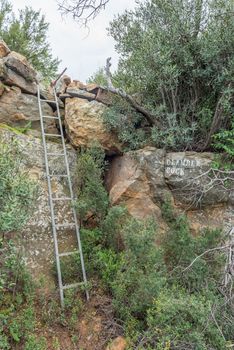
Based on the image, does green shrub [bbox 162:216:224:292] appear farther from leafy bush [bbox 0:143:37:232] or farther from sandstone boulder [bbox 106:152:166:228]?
leafy bush [bbox 0:143:37:232]

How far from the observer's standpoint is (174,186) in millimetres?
4578

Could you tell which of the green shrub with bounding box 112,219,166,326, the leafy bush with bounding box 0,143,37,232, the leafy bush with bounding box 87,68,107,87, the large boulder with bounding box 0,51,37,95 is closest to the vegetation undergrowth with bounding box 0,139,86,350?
the leafy bush with bounding box 0,143,37,232

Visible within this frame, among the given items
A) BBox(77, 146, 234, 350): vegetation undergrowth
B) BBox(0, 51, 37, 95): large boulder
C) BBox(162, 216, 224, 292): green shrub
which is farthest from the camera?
BBox(0, 51, 37, 95): large boulder

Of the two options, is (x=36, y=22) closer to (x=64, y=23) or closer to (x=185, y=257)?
(x=64, y=23)

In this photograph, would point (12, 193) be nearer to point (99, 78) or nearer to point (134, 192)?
point (134, 192)

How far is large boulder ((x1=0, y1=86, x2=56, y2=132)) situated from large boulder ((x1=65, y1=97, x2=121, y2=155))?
1.88ft

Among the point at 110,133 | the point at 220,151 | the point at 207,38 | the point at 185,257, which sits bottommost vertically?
the point at 185,257

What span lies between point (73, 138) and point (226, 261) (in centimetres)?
297

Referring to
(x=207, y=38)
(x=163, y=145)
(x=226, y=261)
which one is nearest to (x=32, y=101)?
(x=163, y=145)

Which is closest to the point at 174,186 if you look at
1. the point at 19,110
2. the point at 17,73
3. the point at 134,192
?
the point at 134,192

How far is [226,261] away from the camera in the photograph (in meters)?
3.76

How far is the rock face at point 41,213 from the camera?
3941 mm

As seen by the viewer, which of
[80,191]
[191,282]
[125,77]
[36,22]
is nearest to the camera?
[191,282]

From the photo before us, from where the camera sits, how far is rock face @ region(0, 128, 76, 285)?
3941mm
